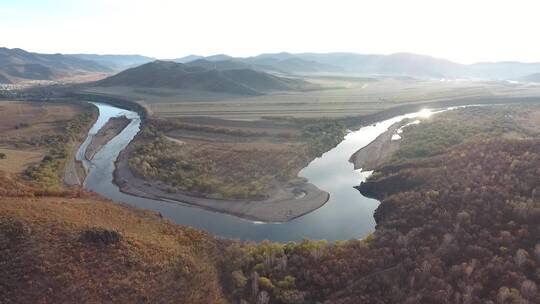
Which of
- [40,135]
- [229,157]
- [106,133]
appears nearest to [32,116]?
[40,135]

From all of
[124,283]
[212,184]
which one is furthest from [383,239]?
[212,184]

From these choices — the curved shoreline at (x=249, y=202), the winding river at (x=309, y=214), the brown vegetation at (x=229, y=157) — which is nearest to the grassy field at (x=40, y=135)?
the winding river at (x=309, y=214)

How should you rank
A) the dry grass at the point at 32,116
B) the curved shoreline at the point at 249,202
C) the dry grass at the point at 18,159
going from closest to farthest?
1. the curved shoreline at the point at 249,202
2. the dry grass at the point at 18,159
3. the dry grass at the point at 32,116

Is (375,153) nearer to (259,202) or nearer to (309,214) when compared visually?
(309,214)

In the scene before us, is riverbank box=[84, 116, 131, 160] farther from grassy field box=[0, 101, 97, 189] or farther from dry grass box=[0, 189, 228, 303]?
dry grass box=[0, 189, 228, 303]

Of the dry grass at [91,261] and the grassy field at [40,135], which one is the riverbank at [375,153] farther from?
the grassy field at [40,135]

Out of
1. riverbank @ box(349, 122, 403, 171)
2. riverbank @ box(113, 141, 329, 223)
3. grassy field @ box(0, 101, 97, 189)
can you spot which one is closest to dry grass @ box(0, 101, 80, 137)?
grassy field @ box(0, 101, 97, 189)
